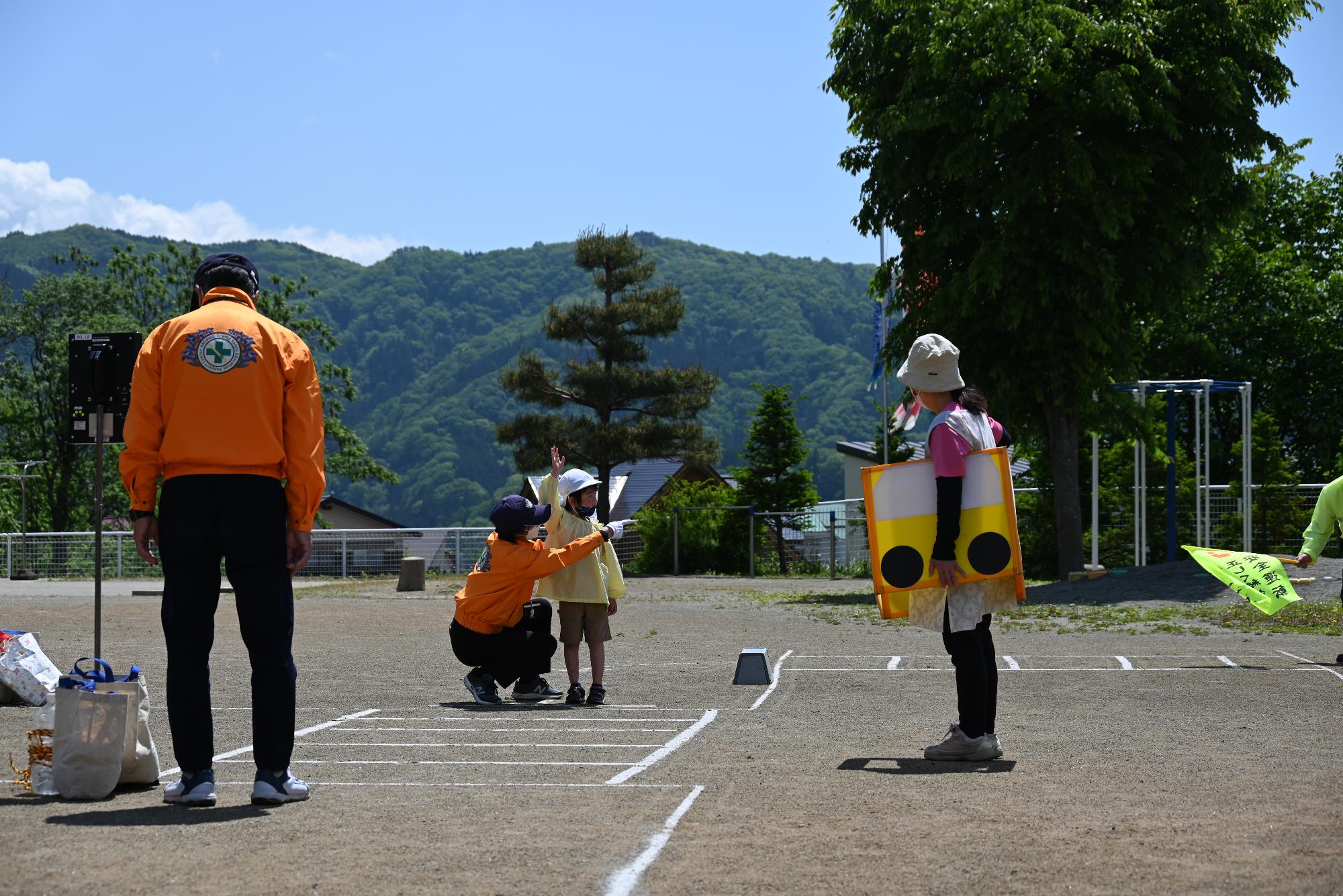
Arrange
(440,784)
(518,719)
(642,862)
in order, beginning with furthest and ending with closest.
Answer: (518,719) → (440,784) → (642,862)

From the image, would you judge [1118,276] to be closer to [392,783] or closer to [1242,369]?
[392,783]

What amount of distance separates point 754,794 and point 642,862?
142 cm

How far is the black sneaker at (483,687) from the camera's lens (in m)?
10.1

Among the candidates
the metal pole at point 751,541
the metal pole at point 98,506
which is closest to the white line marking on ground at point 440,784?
the metal pole at point 98,506

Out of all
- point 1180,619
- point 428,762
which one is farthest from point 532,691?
A: point 1180,619

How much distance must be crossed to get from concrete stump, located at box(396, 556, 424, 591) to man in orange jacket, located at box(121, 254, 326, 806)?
24455 millimetres

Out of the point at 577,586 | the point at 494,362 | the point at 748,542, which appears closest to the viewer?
the point at 577,586

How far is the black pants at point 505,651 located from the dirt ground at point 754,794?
0.30 m

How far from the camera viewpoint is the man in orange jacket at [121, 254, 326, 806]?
18.0 ft

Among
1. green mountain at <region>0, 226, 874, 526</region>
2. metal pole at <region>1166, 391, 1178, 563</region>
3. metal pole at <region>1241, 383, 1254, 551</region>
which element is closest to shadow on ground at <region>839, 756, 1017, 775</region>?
metal pole at <region>1241, 383, 1254, 551</region>

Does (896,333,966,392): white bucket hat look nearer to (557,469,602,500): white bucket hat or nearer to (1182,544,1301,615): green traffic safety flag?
(557,469,602,500): white bucket hat

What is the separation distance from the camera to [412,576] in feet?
98.9

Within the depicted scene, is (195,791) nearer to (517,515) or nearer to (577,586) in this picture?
(517,515)

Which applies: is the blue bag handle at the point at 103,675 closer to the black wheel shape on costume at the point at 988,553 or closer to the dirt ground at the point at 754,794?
the dirt ground at the point at 754,794
